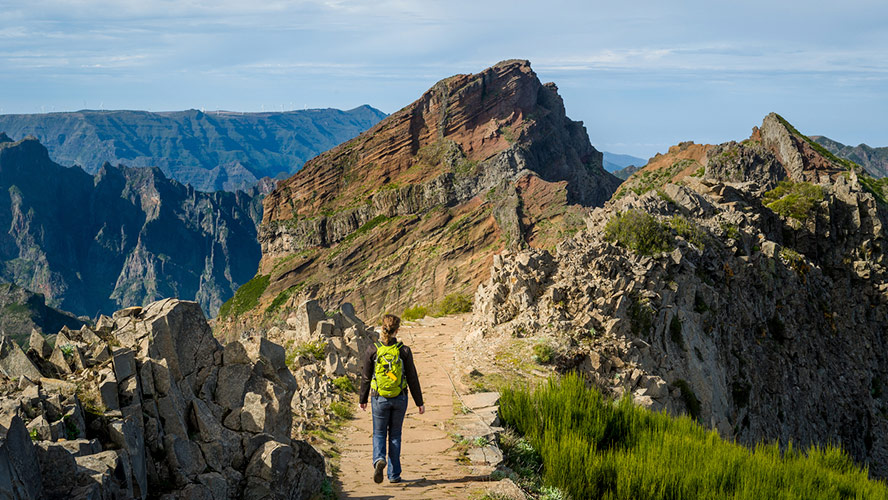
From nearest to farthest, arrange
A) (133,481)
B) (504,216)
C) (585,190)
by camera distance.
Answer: (133,481), (504,216), (585,190)

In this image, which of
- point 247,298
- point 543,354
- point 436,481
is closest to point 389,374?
point 436,481

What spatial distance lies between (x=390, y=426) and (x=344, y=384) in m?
6.04

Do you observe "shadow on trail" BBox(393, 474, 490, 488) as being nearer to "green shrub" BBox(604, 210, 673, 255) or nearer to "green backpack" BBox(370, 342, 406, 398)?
"green backpack" BBox(370, 342, 406, 398)

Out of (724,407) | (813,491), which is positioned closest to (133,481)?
(813,491)

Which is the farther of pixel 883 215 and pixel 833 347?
pixel 883 215

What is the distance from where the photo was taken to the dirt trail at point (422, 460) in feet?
30.7

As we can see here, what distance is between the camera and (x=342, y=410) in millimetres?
13828

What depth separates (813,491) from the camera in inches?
381

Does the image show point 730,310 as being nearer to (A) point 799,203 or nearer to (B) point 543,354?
(B) point 543,354

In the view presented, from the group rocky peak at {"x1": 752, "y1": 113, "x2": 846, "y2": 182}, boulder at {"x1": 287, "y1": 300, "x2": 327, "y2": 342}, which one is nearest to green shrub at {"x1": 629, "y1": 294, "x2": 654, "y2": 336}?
boulder at {"x1": 287, "y1": 300, "x2": 327, "y2": 342}

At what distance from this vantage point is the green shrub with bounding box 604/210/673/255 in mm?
21841

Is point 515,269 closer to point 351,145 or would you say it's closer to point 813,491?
point 813,491

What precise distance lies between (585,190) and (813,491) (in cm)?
12391

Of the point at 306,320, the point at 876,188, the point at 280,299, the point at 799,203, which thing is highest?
the point at 876,188
